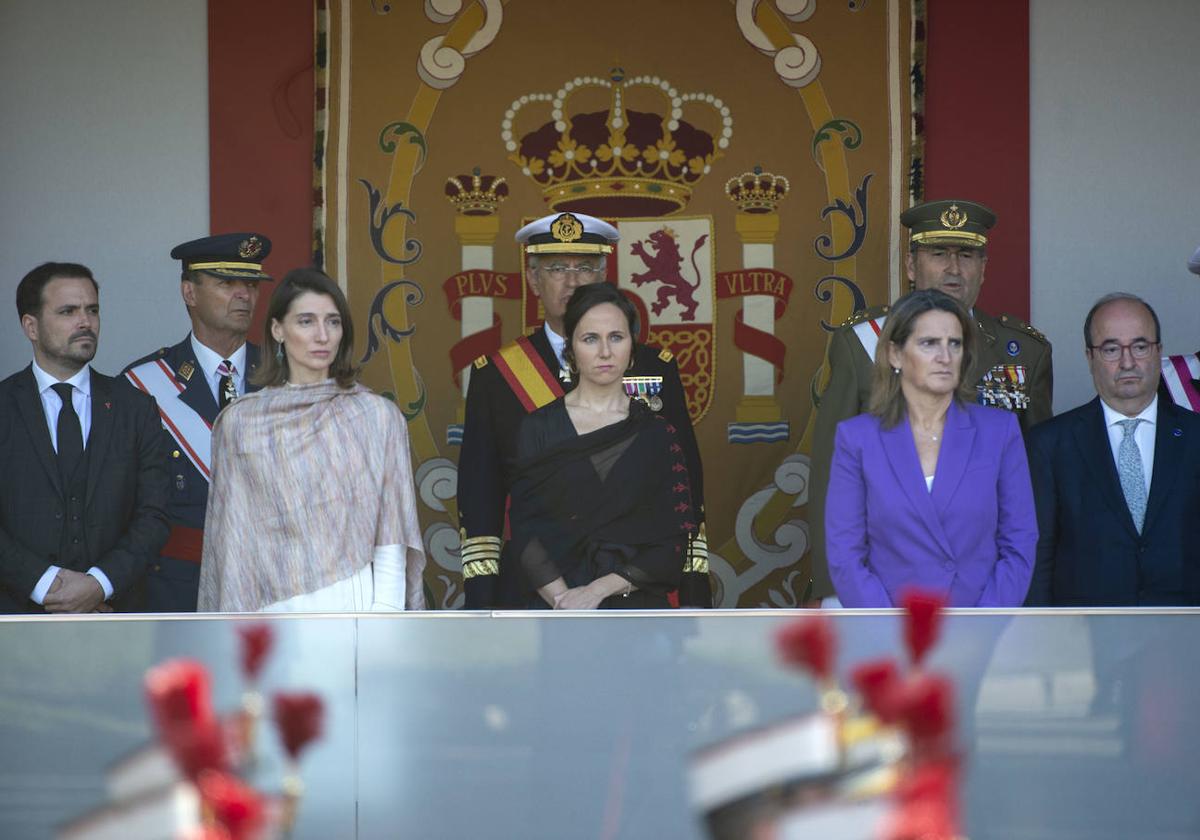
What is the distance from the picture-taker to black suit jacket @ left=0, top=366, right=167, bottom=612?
164 inches

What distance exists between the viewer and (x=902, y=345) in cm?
381

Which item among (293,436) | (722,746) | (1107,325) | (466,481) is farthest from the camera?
(466,481)

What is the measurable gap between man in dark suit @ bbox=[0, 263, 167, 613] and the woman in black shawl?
94 cm

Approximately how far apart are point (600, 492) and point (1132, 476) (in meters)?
1.24

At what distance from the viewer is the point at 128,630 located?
307cm

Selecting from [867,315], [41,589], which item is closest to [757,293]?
[867,315]

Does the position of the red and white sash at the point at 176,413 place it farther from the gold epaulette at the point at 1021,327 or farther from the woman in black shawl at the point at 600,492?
the gold epaulette at the point at 1021,327

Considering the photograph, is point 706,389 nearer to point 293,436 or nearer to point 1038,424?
point 1038,424

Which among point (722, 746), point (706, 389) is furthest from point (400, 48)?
point (722, 746)

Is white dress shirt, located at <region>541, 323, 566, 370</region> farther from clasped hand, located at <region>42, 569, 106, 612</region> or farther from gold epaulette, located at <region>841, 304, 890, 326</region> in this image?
clasped hand, located at <region>42, 569, 106, 612</region>

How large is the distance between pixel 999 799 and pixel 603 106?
117 inches

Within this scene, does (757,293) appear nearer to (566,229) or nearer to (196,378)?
(566,229)

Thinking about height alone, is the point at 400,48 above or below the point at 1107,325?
above

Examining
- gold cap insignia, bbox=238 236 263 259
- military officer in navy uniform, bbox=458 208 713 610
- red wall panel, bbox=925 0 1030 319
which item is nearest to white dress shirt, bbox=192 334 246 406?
gold cap insignia, bbox=238 236 263 259
